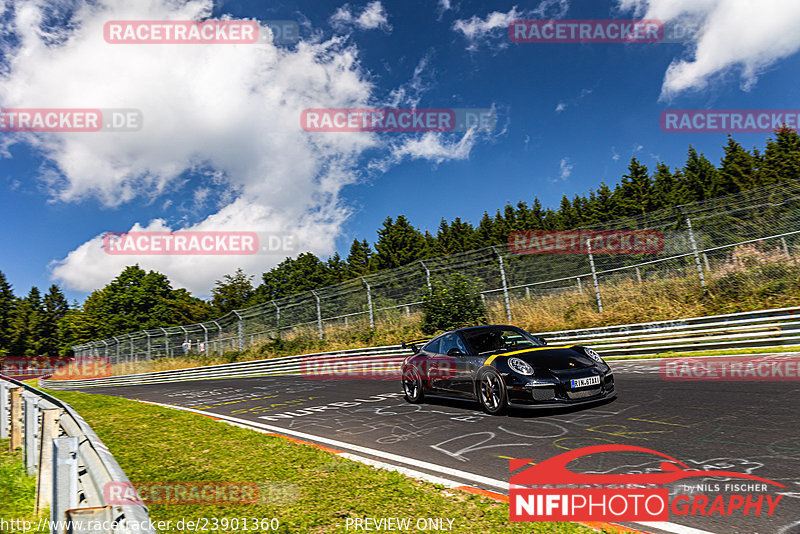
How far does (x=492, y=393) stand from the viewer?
6570mm

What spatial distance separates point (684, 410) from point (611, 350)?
7.42 meters

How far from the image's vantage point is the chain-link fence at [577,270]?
41.7 ft

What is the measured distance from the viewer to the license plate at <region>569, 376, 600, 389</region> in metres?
5.96

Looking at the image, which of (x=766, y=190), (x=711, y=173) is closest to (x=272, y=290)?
(x=711, y=173)

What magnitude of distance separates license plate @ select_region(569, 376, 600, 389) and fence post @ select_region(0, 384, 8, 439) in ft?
27.8

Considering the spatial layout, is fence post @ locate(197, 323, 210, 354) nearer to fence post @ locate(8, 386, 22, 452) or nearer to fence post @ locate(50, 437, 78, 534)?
fence post @ locate(8, 386, 22, 452)

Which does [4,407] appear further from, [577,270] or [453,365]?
[577,270]

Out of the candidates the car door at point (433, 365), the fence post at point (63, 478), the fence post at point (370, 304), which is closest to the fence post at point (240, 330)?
the fence post at point (370, 304)

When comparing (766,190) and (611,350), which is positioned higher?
(766,190)

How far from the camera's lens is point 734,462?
3744 millimetres

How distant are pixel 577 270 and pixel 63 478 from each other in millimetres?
15184

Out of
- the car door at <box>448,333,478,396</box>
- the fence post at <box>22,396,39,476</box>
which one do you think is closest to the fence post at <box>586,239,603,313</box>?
the car door at <box>448,333,478,396</box>

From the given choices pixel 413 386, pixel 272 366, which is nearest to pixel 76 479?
pixel 413 386

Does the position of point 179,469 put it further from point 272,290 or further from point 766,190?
point 272,290
